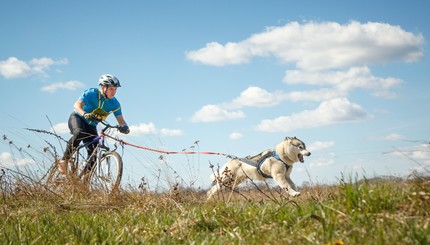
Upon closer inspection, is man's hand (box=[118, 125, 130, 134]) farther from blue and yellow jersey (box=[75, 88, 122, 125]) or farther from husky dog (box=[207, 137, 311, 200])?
husky dog (box=[207, 137, 311, 200])

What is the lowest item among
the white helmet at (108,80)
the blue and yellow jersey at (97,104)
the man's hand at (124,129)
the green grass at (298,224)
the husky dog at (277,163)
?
the green grass at (298,224)

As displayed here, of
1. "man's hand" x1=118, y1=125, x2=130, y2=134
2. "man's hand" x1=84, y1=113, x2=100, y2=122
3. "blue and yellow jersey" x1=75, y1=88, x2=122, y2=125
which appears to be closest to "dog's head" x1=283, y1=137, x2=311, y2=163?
"man's hand" x1=118, y1=125, x2=130, y2=134

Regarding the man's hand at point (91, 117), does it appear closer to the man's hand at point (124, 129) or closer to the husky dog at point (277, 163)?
the man's hand at point (124, 129)

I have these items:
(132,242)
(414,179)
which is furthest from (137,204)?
(414,179)

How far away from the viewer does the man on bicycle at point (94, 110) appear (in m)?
8.09

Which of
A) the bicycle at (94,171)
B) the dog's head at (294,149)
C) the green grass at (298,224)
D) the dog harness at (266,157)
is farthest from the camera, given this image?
the dog harness at (266,157)

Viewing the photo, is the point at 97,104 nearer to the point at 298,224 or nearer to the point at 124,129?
the point at 124,129

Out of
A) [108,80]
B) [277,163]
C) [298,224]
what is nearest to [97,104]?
[108,80]

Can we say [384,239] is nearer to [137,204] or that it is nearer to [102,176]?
[137,204]

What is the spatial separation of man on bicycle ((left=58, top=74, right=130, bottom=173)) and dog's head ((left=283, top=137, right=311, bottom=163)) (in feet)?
16.8

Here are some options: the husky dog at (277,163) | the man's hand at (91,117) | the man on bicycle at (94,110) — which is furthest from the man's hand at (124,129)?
the husky dog at (277,163)

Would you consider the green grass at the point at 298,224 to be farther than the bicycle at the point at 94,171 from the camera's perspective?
No

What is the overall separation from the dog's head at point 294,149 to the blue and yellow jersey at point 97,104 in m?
5.38

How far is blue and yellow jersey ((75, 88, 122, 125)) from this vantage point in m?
8.42
